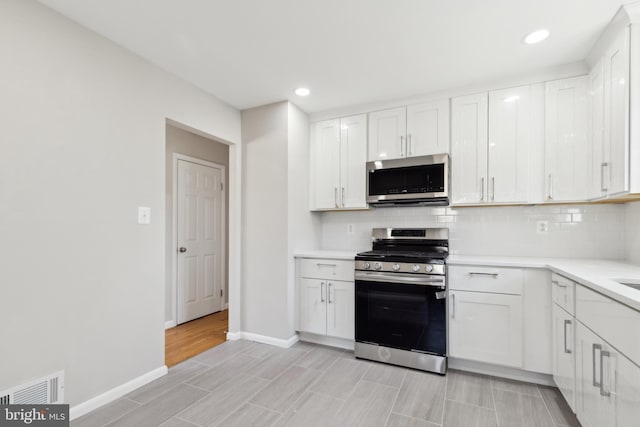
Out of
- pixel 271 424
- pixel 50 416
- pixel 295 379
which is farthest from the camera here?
pixel 295 379

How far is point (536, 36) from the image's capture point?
2.10 metres

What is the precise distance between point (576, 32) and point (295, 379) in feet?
10.3

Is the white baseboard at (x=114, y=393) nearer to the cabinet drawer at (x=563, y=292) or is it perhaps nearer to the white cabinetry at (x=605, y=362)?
the white cabinetry at (x=605, y=362)

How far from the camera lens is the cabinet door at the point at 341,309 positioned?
9.64 ft

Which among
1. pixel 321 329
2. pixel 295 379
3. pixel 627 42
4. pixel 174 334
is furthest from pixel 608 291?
pixel 174 334

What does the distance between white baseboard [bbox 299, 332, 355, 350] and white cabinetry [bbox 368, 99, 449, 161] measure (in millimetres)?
1849

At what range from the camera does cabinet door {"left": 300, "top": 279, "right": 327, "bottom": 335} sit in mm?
3070

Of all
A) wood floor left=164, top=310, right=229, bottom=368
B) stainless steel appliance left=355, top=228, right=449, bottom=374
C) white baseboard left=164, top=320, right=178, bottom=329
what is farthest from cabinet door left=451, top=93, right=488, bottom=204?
white baseboard left=164, top=320, right=178, bottom=329

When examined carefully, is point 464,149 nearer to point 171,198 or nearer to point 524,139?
point 524,139

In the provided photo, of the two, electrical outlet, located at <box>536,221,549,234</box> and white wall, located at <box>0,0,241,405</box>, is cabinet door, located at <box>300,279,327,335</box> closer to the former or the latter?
white wall, located at <box>0,0,241,405</box>

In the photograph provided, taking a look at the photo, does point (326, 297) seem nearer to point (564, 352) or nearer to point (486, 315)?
point (486, 315)

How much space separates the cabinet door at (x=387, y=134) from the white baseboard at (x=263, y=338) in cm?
201

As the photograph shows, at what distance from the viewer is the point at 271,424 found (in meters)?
1.88

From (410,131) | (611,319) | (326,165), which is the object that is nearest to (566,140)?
(410,131)
